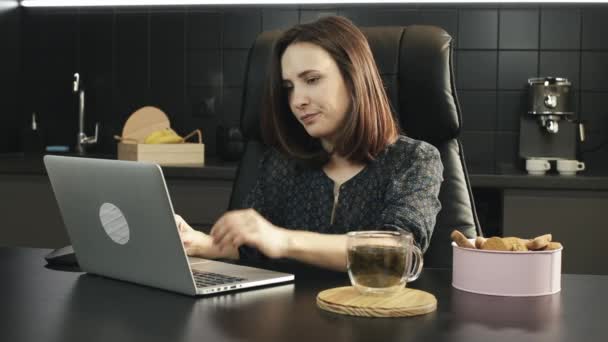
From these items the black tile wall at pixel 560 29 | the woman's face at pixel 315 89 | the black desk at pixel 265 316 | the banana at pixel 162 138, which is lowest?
the black desk at pixel 265 316

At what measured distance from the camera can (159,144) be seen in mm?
3062

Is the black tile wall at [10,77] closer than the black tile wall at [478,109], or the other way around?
the black tile wall at [478,109]

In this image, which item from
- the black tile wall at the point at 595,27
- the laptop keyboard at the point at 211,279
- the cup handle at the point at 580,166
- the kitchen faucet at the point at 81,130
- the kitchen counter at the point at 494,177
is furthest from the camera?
the kitchen faucet at the point at 81,130

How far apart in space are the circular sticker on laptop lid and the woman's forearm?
0.28 m

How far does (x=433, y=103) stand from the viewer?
193 centimetres

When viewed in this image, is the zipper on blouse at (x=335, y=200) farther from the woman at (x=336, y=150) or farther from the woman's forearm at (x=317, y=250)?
the woman's forearm at (x=317, y=250)

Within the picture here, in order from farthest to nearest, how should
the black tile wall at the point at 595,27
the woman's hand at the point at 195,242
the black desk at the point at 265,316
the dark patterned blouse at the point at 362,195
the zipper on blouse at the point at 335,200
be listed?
the black tile wall at the point at 595,27 < the zipper on blouse at the point at 335,200 < the dark patterned blouse at the point at 362,195 < the woman's hand at the point at 195,242 < the black desk at the point at 265,316

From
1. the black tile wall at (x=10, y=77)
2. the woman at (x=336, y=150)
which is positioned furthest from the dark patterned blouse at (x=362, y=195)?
the black tile wall at (x=10, y=77)

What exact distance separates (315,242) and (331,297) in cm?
30

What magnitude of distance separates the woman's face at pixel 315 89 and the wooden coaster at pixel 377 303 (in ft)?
1.95

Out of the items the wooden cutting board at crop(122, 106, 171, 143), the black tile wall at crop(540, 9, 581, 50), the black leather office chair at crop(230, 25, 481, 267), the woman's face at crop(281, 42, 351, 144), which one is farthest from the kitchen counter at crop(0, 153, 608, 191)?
the woman's face at crop(281, 42, 351, 144)

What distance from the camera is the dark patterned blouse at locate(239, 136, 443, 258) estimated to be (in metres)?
1.68

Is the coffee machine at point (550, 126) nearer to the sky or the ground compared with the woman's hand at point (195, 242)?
nearer to the sky

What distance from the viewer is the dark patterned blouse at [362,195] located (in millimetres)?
1680
